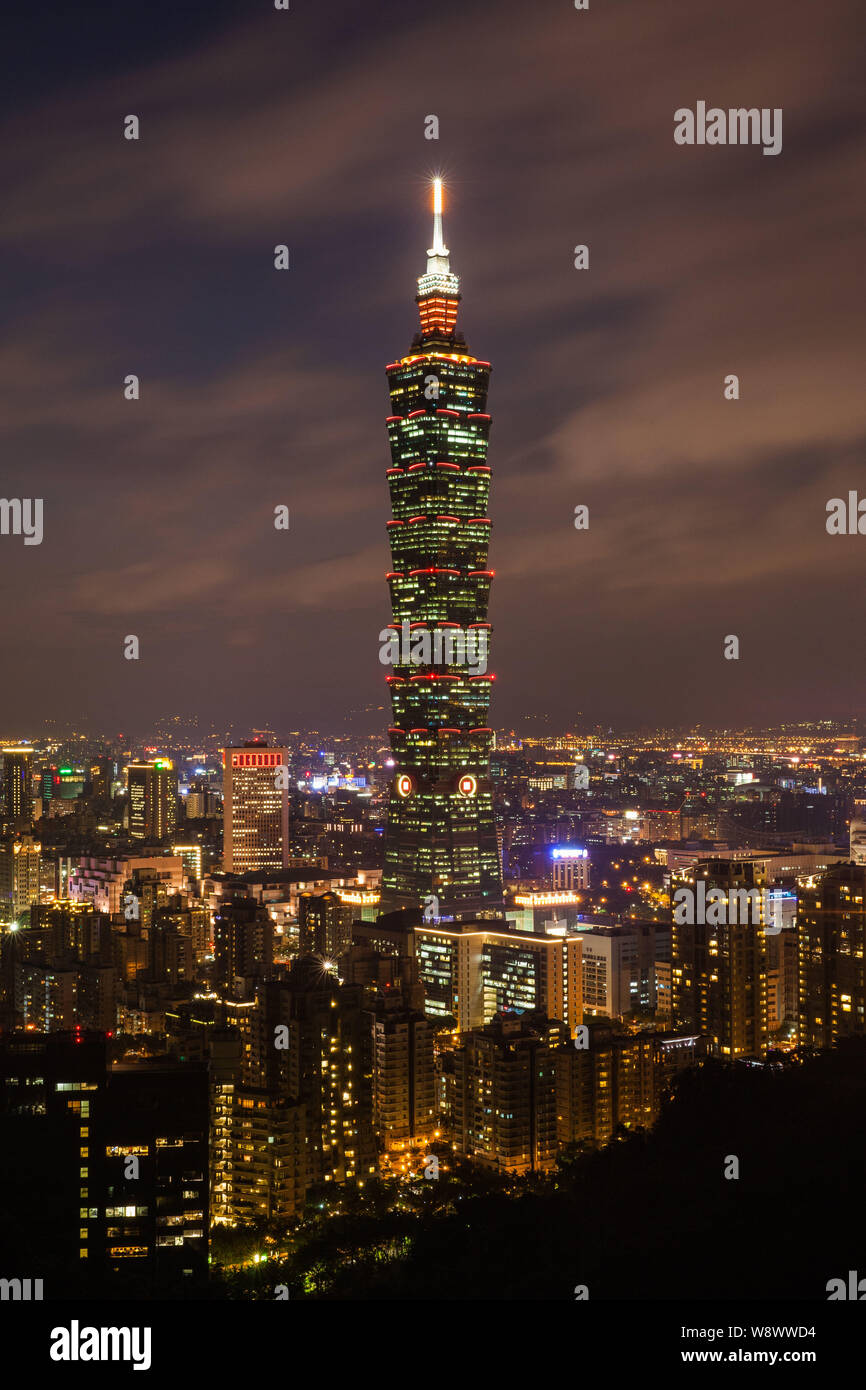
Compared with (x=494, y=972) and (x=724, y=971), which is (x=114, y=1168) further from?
(x=494, y=972)

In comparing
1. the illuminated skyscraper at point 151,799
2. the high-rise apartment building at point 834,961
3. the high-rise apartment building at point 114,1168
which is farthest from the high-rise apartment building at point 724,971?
the illuminated skyscraper at point 151,799

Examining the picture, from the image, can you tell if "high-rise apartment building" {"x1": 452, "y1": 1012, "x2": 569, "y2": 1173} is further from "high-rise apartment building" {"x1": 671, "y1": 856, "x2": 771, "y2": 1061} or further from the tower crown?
the tower crown

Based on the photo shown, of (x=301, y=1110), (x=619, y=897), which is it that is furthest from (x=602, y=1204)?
(x=619, y=897)

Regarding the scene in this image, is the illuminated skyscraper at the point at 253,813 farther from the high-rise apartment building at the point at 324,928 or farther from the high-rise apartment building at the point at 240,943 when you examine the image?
the high-rise apartment building at the point at 240,943

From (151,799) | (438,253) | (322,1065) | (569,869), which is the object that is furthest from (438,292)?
(322,1065)

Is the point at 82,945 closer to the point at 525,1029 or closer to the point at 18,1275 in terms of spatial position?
the point at 525,1029
